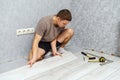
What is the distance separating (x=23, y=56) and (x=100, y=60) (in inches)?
39.2

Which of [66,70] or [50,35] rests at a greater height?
[50,35]

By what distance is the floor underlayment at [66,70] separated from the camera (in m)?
1.86

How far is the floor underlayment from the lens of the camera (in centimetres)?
186

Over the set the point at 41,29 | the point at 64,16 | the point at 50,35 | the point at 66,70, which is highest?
the point at 64,16

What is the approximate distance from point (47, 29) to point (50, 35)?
11cm

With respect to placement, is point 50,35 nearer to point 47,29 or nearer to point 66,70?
point 47,29

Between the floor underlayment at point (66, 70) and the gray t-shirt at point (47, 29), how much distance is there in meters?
0.26

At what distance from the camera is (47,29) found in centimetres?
218

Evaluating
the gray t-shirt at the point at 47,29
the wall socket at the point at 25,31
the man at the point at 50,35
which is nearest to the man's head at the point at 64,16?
the man at the point at 50,35

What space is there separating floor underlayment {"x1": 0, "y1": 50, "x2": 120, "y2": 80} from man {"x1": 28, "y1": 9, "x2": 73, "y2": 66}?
0.12 m

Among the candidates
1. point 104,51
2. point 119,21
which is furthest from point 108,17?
point 104,51

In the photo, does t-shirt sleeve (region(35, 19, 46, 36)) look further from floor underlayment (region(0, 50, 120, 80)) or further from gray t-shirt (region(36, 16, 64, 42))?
floor underlayment (region(0, 50, 120, 80))

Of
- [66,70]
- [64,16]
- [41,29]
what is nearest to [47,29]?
[41,29]

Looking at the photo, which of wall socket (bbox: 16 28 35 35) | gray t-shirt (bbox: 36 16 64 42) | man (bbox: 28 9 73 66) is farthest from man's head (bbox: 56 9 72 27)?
wall socket (bbox: 16 28 35 35)
